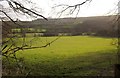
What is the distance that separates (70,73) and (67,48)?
65cm

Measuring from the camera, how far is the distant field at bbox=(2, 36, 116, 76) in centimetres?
576

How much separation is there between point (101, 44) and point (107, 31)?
427mm

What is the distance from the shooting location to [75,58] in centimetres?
589

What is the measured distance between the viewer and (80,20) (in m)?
5.34

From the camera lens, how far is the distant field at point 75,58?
5.76m

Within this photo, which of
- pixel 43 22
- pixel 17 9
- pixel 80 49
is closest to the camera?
pixel 17 9

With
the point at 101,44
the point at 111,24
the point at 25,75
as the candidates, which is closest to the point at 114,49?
the point at 101,44

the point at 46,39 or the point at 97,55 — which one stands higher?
the point at 46,39

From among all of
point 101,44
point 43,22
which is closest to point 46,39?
point 43,22

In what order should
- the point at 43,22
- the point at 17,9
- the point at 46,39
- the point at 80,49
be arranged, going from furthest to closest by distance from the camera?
the point at 80,49, the point at 46,39, the point at 43,22, the point at 17,9

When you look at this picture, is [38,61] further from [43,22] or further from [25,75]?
[43,22]

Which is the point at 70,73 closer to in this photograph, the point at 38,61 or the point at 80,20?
the point at 38,61

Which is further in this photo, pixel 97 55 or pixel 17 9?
pixel 97 55

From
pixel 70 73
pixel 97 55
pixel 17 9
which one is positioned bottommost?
pixel 70 73
